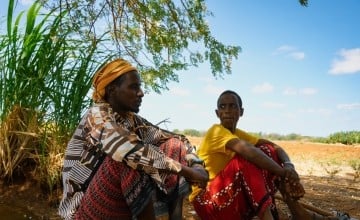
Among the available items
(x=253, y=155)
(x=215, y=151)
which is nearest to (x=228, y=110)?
(x=215, y=151)

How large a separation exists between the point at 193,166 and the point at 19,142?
241 centimetres

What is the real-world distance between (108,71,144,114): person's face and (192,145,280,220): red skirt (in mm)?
941

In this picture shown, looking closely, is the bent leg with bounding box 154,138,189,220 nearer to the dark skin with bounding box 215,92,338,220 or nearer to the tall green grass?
the dark skin with bounding box 215,92,338,220

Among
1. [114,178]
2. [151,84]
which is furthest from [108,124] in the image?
[151,84]

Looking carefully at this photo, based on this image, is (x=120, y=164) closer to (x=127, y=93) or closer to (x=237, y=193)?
(x=127, y=93)

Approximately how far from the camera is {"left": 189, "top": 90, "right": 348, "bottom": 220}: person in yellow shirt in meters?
2.76

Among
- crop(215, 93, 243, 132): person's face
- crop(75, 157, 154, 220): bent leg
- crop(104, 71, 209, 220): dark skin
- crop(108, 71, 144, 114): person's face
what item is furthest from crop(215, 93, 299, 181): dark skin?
crop(75, 157, 154, 220): bent leg

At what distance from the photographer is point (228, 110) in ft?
10.2

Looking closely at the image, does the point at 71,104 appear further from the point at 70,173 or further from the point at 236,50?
the point at 236,50

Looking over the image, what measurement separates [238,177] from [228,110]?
0.55 m

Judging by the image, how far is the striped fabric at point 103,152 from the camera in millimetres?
1888

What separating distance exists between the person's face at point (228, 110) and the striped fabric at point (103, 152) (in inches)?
28.5

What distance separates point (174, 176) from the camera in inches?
87.6

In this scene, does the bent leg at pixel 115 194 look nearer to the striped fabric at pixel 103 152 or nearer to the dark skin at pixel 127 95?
the striped fabric at pixel 103 152
